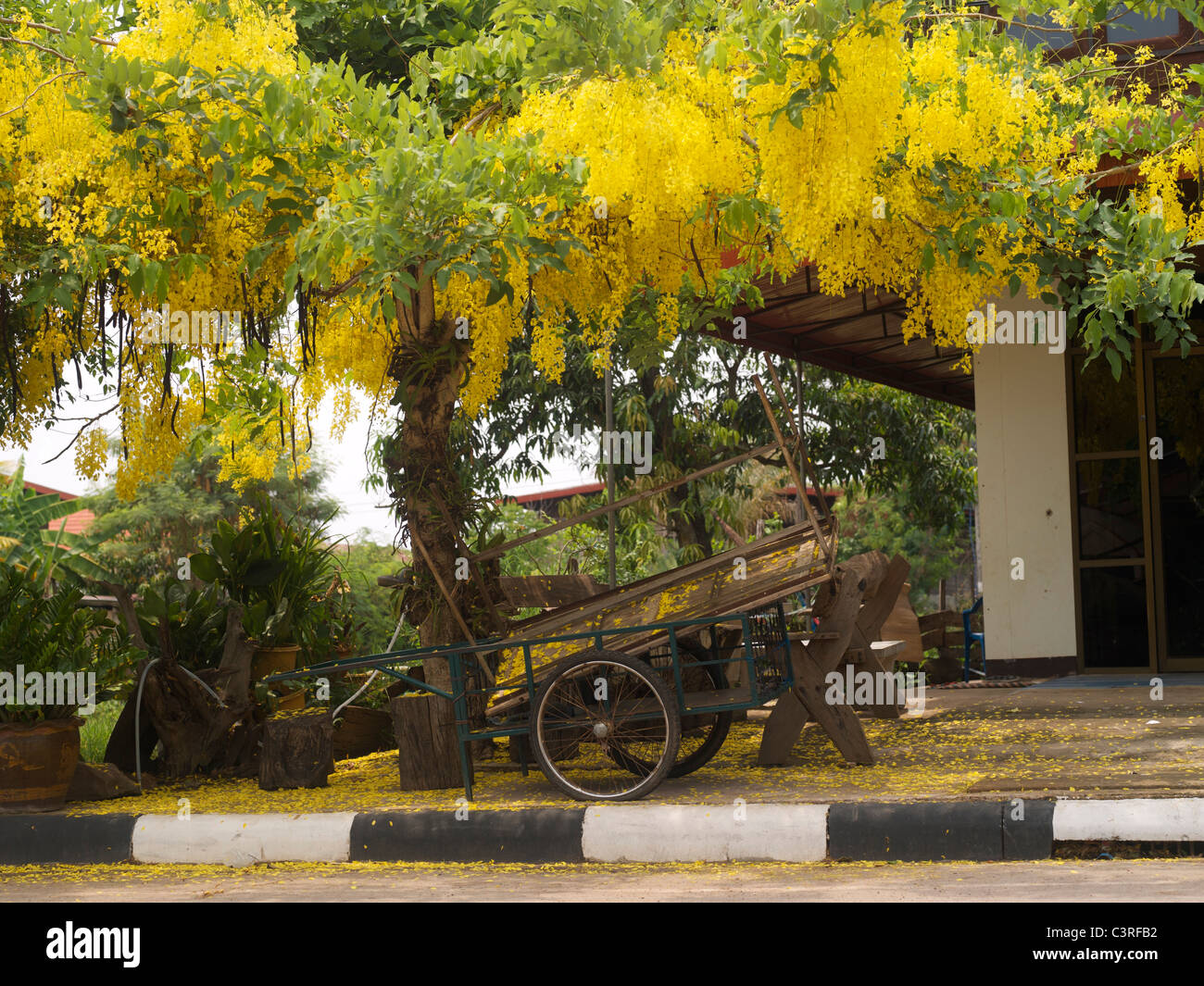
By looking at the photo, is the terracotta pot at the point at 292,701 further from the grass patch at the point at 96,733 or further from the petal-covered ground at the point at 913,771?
the grass patch at the point at 96,733

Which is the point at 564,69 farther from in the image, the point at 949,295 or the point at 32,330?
the point at 32,330

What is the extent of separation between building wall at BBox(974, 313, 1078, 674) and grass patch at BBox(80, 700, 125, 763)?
6448 mm

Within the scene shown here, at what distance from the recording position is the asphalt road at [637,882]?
3.99m

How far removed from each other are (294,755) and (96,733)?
6440mm

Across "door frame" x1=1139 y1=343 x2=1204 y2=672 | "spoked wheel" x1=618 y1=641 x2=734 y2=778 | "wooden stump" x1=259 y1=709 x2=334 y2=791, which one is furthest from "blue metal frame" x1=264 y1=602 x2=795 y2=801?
"door frame" x1=1139 y1=343 x2=1204 y2=672

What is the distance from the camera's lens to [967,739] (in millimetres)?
6625

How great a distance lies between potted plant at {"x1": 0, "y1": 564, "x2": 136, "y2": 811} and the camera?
5.65m

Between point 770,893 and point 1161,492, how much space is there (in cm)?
662

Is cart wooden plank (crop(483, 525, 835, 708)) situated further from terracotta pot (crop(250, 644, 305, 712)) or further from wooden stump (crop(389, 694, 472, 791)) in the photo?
terracotta pot (crop(250, 644, 305, 712))

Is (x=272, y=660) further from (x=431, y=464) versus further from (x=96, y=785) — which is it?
(x=431, y=464)

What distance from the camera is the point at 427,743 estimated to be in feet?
19.8

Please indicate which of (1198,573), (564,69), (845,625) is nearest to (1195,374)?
(1198,573)

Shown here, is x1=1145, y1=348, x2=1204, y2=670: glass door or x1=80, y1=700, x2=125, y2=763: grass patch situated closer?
x1=80, y1=700, x2=125, y2=763: grass patch

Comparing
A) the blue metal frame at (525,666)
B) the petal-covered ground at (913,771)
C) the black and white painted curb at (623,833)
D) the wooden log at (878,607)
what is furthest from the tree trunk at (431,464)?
the wooden log at (878,607)
